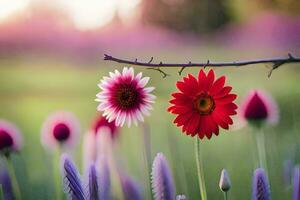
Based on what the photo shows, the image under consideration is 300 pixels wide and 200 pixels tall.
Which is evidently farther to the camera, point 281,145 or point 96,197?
point 281,145

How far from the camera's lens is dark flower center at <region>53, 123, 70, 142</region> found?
31.0 inches

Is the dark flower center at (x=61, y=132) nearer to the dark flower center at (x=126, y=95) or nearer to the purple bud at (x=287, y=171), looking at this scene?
the dark flower center at (x=126, y=95)

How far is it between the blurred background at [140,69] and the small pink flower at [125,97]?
78 millimetres

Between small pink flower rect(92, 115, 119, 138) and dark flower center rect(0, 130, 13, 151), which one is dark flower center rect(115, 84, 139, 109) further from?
dark flower center rect(0, 130, 13, 151)

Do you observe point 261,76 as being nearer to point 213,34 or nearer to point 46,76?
point 213,34

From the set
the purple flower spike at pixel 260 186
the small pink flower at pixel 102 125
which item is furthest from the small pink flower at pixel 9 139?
the purple flower spike at pixel 260 186

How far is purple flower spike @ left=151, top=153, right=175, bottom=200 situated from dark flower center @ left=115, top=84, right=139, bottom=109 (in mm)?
89

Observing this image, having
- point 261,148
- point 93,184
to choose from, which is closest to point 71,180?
point 93,184

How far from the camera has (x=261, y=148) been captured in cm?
77

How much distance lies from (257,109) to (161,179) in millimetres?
182

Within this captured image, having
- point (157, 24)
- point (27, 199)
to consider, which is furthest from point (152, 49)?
point (27, 199)

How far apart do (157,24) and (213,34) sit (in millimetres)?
84

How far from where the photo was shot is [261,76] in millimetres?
843

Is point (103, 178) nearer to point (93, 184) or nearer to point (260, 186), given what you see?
point (93, 184)
